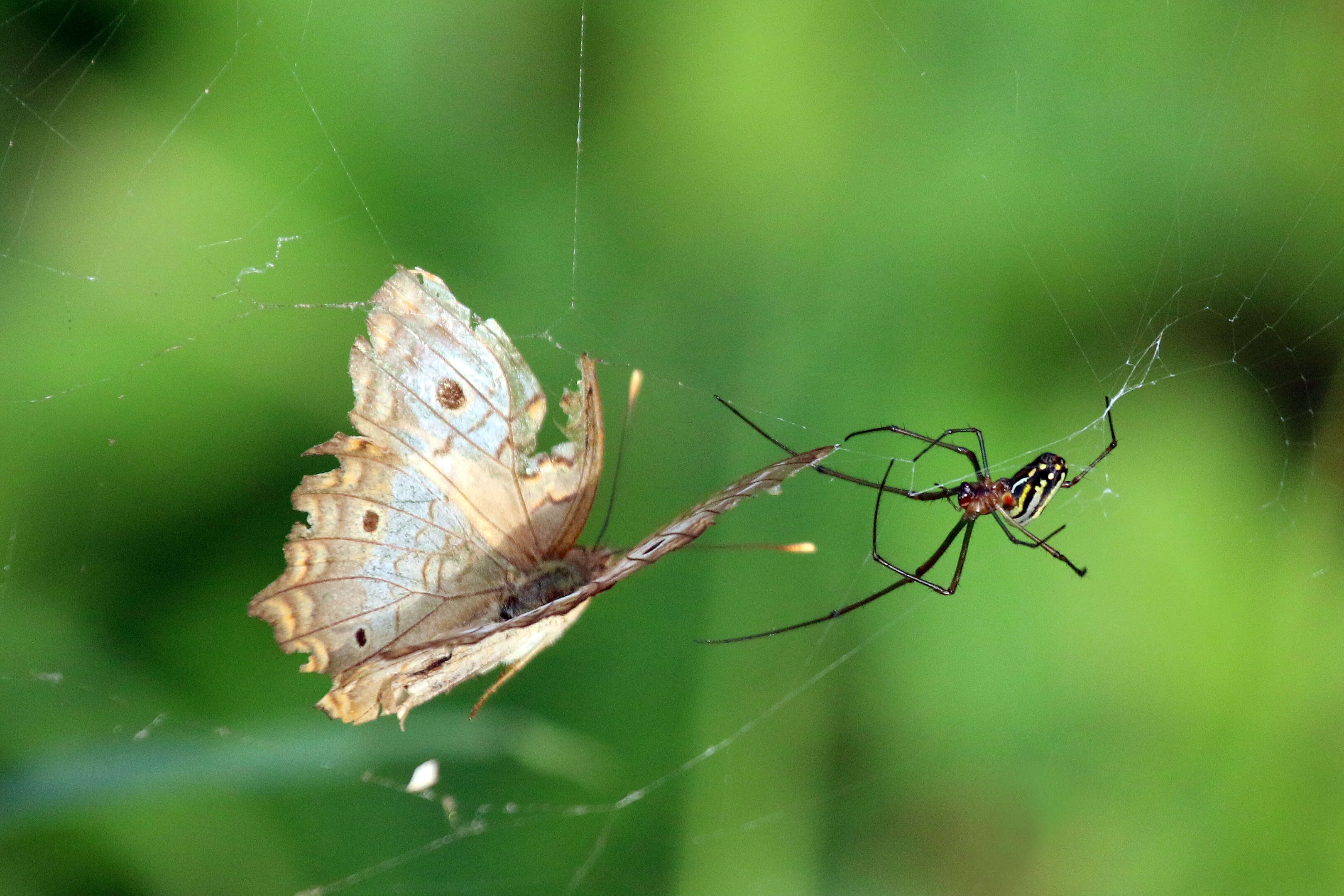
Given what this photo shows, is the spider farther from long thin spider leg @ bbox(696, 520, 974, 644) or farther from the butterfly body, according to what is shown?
the butterfly body

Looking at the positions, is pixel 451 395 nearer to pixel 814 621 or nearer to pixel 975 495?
pixel 814 621

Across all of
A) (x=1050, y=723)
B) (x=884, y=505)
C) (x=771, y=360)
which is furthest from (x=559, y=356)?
(x=1050, y=723)

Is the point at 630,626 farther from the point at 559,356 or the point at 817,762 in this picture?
the point at 559,356

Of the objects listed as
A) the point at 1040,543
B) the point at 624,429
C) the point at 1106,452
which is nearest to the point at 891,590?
the point at 1040,543

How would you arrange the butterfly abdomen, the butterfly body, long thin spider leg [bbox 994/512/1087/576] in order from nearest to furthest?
the butterfly body → the butterfly abdomen → long thin spider leg [bbox 994/512/1087/576]

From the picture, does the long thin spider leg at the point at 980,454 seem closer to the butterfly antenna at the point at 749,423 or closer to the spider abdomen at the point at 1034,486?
the spider abdomen at the point at 1034,486

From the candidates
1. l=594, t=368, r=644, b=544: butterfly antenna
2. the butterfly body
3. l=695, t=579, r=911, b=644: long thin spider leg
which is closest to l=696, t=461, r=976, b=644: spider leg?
l=695, t=579, r=911, b=644: long thin spider leg

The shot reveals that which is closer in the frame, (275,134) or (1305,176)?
(275,134)
